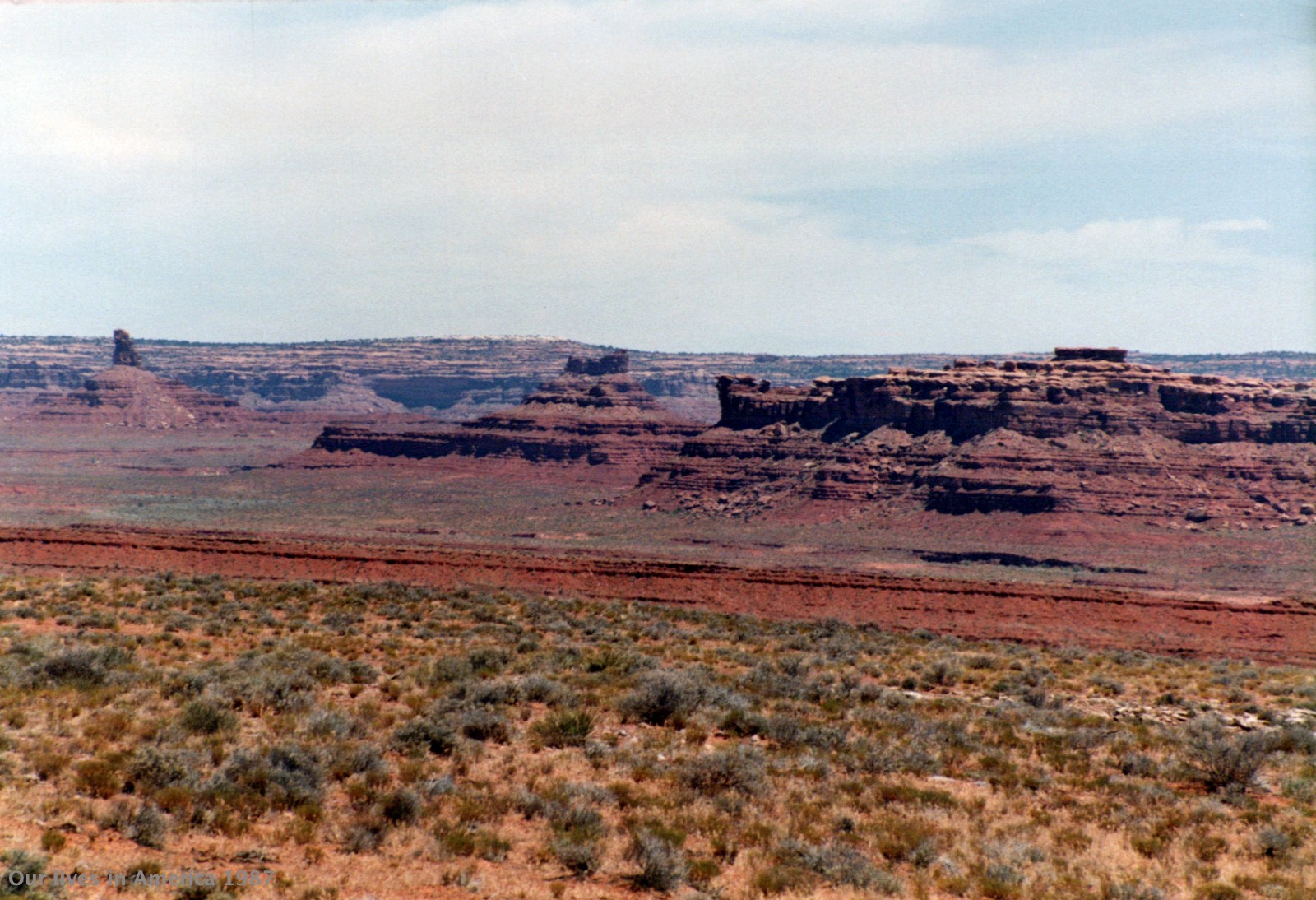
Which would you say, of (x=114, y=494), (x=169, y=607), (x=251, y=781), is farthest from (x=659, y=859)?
(x=114, y=494)

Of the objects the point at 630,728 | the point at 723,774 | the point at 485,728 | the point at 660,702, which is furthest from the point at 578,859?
the point at 660,702

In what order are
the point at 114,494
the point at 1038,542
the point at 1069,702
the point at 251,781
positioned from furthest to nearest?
the point at 114,494 → the point at 1038,542 → the point at 1069,702 → the point at 251,781

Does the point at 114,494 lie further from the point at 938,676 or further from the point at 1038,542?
the point at 938,676

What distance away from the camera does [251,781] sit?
539 inches

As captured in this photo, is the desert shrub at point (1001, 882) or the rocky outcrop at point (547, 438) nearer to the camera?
the desert shrub at point (1001, 882)

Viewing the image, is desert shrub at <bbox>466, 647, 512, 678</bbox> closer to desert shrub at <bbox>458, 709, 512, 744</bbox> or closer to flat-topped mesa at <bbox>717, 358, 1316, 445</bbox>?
desert shrub at <bbox>458, 709, 512, 744</bbox>

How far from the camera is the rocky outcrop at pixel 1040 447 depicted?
93.8 meters

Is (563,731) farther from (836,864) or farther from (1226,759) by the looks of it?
(1226,759)

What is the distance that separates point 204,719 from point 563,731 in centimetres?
502

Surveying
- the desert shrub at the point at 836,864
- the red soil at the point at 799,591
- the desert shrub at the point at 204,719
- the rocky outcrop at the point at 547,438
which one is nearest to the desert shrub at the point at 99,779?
the desert shrub at the point at 204,719

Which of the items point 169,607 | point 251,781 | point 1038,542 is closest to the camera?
point 251,781

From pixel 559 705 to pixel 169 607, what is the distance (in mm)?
13884

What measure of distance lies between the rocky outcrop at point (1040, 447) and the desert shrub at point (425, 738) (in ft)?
273

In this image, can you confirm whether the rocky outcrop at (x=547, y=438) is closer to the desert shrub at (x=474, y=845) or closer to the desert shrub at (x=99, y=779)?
the desert shrub at (x=99, y=779)
